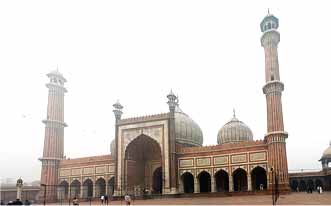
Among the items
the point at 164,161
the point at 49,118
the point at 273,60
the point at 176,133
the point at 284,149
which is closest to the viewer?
the point at 284,149

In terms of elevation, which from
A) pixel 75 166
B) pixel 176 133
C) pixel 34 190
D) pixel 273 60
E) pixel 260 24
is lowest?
pixel 34 190

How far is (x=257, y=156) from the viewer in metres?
25.5

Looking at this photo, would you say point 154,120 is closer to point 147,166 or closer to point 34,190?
point 147,166

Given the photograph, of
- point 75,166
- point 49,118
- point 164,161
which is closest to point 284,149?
point 164,161

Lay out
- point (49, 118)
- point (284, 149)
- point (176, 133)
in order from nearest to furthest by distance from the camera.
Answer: point (284, 149) < point (176, 133) < point (49, 118)

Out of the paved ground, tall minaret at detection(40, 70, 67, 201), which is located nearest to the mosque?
tall minaret at detection(40, 70, 67, 201)

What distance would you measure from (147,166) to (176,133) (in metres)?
3.63

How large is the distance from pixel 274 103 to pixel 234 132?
675cm

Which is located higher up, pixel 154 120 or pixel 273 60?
pixel 273 60

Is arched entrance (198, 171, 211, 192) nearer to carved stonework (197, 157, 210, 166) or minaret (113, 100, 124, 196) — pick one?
carved stonework (197, 157, 210, 166)

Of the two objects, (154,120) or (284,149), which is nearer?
(284,149)

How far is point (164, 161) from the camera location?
2794 centimetres

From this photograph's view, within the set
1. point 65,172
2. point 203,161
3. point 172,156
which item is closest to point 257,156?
point 203,161

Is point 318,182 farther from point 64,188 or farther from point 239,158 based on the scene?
point 64,188
